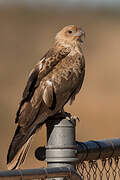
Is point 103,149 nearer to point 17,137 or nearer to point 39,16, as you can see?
point 17,137

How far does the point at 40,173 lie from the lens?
4.41m

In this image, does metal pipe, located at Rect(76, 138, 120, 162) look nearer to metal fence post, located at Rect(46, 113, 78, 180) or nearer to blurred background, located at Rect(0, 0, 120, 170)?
metal fence post, located at Rect(46, 113, 78, 180)

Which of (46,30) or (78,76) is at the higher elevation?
(46,30)

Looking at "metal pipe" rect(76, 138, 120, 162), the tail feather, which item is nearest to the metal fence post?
"metal pipe" rect(76, 138, 120, 162)

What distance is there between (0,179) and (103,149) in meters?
1.27

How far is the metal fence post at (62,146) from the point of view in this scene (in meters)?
4.84

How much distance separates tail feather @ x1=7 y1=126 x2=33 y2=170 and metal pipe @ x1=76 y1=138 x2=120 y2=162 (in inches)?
20.1

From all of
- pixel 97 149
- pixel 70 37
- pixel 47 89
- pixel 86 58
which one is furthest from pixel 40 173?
pixel 86 58

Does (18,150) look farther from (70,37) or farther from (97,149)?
(70,37)

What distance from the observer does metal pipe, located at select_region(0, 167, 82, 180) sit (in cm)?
423

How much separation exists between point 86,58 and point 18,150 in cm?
2402

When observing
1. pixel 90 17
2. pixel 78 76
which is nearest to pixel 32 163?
pixel 78 76

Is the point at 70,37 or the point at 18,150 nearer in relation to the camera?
the point at 18,150

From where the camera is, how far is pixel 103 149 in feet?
17.4
